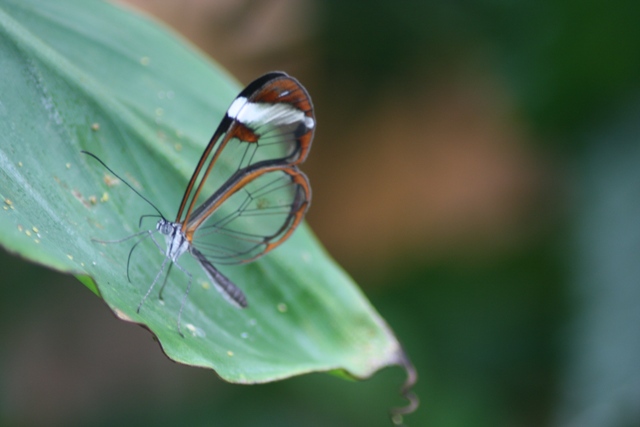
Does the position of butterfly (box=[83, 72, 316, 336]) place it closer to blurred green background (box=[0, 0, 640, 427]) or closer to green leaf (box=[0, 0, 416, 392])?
green leaf (box=[0, 0, 416, 392])

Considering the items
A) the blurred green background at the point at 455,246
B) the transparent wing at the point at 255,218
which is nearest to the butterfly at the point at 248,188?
the transparent wing at the point at 255,218

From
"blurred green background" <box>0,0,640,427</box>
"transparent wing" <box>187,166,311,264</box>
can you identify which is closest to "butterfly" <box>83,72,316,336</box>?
"transparent wing" <box>187,166,311,264</box>

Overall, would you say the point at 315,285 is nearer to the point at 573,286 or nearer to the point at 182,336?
the point at 182,336

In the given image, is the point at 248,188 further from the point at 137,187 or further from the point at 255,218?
the point at 137,187

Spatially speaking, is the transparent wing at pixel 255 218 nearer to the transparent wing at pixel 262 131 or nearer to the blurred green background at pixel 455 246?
the transparent wing at pixel 262 131

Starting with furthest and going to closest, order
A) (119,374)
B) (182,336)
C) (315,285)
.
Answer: (119,374) < (315,285) < (182,336)

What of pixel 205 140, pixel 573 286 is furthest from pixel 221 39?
pixel 573 286
